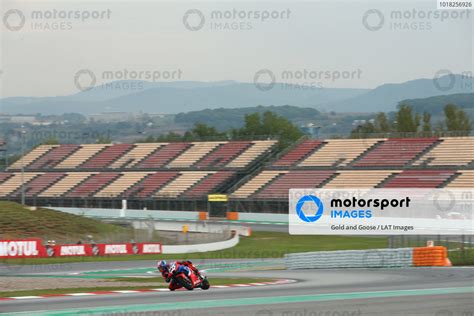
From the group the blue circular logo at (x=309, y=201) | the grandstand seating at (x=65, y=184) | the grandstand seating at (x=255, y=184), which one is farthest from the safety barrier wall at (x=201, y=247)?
the grandstand seating at (x=65, y=184)

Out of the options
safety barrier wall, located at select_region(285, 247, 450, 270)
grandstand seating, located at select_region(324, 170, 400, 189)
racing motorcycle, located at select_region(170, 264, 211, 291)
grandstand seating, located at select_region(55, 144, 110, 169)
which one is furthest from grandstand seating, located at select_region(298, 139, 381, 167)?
racing motorcycle, located at select_region(170, 264, 211, 291)

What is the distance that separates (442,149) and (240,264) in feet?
106

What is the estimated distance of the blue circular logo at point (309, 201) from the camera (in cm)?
5957

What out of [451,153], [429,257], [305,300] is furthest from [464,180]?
[305,300]

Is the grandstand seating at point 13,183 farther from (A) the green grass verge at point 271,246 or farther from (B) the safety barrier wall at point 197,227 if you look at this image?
(A) the green grass verge at point 271,246

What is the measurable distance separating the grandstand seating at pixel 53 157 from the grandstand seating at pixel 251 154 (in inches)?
859

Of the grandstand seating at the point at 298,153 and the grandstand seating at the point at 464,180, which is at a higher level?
the grandstand seating at the point at 298,153

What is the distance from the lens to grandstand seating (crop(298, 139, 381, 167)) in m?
72.0

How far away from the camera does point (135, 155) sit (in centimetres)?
8781

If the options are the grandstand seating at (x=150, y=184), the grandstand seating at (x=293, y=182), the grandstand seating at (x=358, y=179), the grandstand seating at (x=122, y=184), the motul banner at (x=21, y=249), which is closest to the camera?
the motul banner at (x=21, y=249)

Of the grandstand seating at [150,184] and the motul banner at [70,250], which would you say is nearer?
the motul banner at [70,250]

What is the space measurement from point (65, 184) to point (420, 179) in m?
35.7

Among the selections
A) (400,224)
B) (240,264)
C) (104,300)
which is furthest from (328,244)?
(104,300)

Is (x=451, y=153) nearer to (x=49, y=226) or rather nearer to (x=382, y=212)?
(x=382, y=212)
